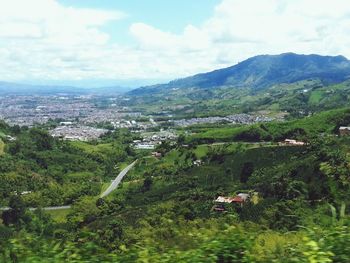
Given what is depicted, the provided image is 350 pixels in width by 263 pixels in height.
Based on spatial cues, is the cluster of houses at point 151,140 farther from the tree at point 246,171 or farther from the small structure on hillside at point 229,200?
the small structure on hillside at point 229,200

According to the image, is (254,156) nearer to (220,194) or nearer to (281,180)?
(220,194)

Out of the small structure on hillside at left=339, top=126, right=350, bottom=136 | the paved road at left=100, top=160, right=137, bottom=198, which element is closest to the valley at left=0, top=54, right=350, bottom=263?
the small structure on hillside at left=339, top=126, right=350, bottom=136

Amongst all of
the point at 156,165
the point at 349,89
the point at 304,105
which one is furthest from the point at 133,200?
the point at 349,89

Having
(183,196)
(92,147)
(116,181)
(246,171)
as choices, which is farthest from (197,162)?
(92,147)

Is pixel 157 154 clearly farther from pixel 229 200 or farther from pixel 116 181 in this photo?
pixel 229 200

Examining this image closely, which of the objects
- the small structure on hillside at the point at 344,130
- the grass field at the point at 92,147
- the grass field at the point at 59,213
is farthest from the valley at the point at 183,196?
the grass field at the point at 92,147

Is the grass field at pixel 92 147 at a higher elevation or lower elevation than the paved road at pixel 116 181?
higher

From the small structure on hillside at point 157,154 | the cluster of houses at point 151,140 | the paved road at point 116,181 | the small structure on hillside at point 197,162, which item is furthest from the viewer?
the cluster of houses at point 151,140

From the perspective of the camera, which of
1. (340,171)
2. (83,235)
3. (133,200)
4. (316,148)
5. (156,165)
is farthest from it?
(156,165)

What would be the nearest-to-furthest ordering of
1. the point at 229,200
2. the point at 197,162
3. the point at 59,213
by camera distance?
1. the point at 229,200
2. the point at 59,213
3. the point at 197,162
